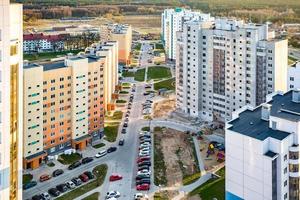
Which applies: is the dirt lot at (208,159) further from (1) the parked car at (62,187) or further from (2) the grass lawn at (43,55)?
(2) the grass lawn at (43,55)

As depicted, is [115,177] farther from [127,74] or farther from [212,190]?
[127,74]

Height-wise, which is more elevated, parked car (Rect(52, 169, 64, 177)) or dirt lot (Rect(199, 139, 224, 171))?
dirt lot (Rect(199, 139, 224, 171))

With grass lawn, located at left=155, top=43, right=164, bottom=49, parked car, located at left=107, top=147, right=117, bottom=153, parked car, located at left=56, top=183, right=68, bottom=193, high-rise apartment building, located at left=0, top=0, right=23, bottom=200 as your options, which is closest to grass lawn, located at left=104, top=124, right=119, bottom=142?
parked car, located at left=107, top=147, right=117, bottom=153

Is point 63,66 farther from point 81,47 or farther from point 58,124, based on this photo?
point 81,47

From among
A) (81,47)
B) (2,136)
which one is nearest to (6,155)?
(2,136)

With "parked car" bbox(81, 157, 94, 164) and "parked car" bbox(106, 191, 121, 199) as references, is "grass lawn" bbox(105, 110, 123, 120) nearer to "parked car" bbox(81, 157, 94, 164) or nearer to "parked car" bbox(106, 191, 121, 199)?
"parked car" bbox(81, 157, 94, 164)

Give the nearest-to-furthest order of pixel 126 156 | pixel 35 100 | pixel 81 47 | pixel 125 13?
pixel 35 100
pixel 126 156
pixel 81 47
pixel 125 13
